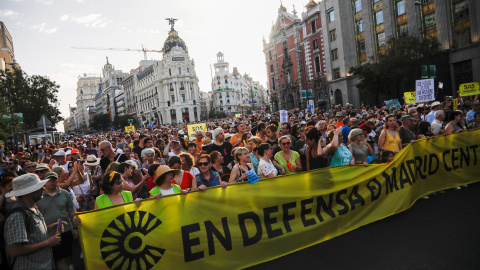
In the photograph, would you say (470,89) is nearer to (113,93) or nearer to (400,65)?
(400,65)

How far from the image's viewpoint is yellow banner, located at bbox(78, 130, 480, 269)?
3850mm

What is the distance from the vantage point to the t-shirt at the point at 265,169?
5285 mm

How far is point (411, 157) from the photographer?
19.5ft

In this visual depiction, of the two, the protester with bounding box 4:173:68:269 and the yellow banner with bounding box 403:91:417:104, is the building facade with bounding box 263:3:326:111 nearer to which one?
the yellow banner with bounding box 403:91:417:104

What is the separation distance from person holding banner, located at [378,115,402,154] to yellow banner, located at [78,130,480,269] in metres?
0.66

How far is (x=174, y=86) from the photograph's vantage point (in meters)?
104

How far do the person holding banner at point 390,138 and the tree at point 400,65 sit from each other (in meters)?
19.8

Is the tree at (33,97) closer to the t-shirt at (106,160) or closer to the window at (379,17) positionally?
the t-shirt at (106,160)

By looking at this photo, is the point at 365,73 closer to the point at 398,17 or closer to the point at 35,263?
the point at 398,17

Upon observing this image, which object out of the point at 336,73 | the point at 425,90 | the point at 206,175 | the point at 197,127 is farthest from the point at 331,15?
the point at 206,175

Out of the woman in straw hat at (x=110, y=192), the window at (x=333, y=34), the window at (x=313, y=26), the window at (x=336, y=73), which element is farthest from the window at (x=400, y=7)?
the woman in straw hat at (x=110, y=192)

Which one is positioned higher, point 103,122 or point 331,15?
point 331,15

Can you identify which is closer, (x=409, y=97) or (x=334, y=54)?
(x=409, y=97)

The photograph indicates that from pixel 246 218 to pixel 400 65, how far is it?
2514cm
